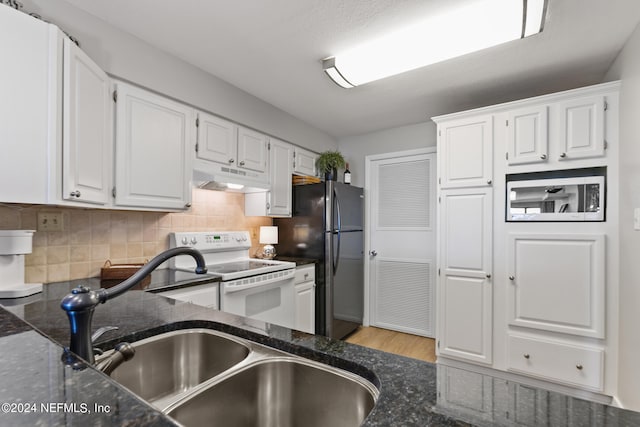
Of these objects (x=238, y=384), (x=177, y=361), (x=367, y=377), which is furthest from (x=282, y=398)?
(x=177, y=361)

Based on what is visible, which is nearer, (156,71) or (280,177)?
(156,71)


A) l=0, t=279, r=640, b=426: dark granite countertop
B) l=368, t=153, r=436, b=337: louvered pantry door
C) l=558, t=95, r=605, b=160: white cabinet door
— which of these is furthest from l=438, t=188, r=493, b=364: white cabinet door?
l=0, t=279, r=640, b=426: dark granite countertop

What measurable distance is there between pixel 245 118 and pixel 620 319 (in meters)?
3.07

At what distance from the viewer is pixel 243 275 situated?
221 centimetres

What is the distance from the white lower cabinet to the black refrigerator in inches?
4.0

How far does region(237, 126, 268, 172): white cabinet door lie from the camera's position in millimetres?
2623

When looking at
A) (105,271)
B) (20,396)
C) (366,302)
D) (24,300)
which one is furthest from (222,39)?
(366,302)

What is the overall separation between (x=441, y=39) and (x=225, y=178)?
5.71 ft

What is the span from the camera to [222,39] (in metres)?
1.91

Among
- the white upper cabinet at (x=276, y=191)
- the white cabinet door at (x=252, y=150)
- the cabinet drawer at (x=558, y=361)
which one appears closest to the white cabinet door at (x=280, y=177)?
the white upper cabinet at (x=276, y=191)

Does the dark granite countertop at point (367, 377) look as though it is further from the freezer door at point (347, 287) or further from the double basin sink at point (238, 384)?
the freezer door at point (347, 287)

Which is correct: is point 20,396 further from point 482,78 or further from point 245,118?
point 482,78

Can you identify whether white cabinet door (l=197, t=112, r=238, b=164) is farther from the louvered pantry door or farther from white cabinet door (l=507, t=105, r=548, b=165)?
white cabinet door (l=507, t=105, r=548, b=165)

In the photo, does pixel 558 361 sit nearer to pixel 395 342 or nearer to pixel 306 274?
pixel 395 342
